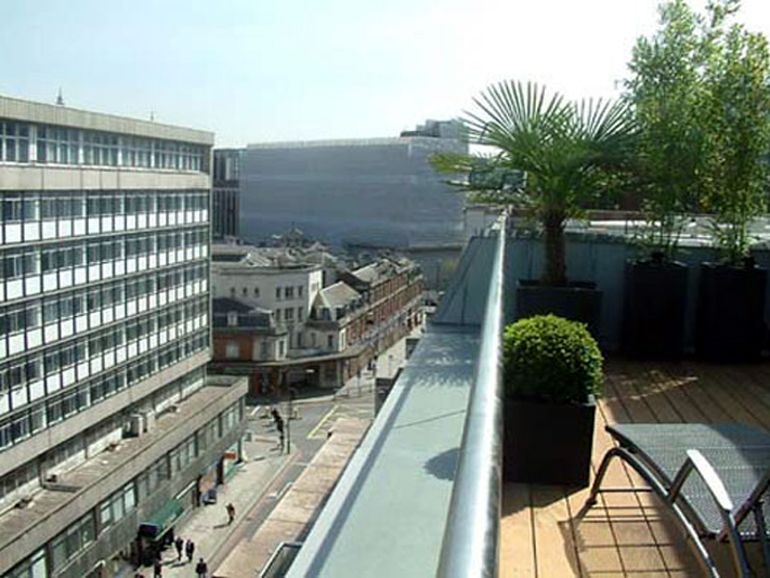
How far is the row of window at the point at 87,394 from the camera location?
18.5 meters

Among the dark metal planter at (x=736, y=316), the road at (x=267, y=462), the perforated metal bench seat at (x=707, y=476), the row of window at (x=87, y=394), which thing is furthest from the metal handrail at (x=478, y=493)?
the row of window at (x=87, y=394)

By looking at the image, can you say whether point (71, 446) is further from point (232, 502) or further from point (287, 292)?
point (287, 292)

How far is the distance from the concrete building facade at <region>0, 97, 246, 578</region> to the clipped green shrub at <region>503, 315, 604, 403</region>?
51.2ft

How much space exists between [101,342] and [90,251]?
242 centimetres

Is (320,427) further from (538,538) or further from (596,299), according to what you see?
(538,538)

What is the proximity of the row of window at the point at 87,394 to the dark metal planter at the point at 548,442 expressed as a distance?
55.0ft

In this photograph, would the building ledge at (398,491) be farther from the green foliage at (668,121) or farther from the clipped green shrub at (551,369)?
the green foliage at (668,121)

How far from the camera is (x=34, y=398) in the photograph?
19.1m

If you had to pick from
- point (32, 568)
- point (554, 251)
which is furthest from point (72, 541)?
point (554, 251)

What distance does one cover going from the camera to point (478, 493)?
3.23 ft

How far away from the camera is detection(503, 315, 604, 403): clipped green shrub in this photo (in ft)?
11.1

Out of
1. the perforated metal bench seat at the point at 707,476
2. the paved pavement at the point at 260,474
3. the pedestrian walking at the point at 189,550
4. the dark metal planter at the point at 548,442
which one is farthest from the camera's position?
the paved pavement at the point at 260,474

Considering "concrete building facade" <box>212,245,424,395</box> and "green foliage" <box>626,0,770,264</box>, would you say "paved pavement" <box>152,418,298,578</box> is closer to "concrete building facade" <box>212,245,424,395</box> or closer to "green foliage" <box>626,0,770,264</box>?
"concrete building facade" <box>212,245,424,395</box>

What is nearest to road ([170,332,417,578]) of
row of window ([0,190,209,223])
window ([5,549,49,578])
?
window ([5,549,49,578])
